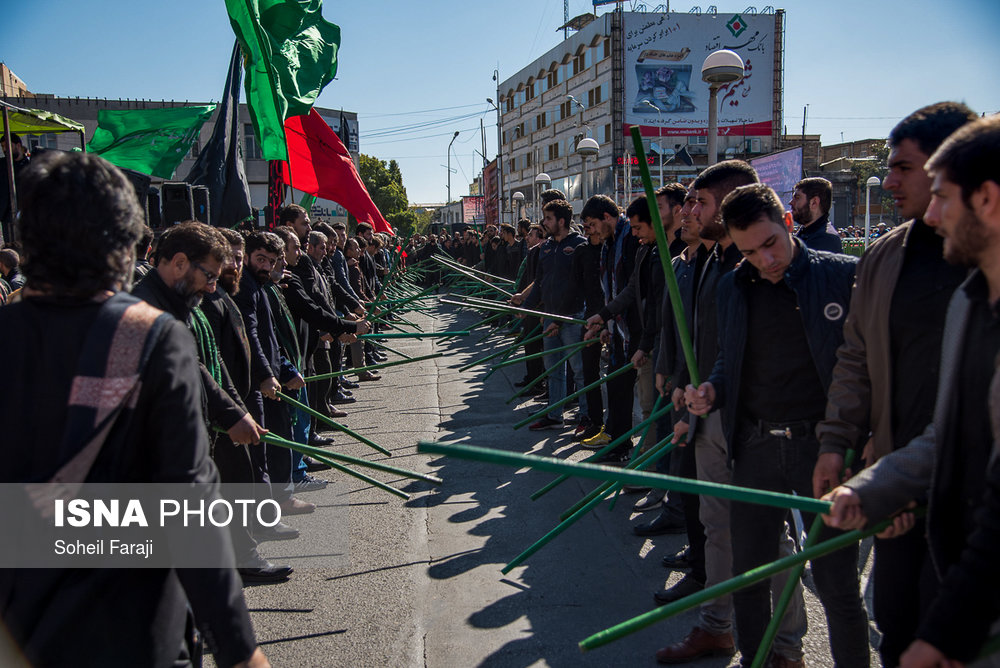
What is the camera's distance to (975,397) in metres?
1.77

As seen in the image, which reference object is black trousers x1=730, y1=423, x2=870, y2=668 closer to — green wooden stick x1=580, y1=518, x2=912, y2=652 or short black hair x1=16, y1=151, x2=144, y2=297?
green wooden stick x1=580, y1=518, x2=912, y2=652

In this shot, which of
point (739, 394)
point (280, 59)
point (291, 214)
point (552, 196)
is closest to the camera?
point (739, 394)

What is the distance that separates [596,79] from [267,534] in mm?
51174

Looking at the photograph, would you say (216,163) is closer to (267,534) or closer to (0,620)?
(267,534)

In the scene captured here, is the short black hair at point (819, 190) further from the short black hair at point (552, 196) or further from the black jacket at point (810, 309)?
the black jacket at point (810, 309)

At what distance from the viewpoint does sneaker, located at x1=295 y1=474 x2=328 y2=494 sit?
601 centimetres

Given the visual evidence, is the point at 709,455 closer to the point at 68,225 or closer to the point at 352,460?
the point at 352,460

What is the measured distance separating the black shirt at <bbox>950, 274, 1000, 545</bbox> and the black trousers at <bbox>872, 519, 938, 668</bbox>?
463mm

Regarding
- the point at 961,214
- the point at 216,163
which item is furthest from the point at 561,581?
the point at 216,163

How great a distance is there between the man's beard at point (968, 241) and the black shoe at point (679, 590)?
256 cm

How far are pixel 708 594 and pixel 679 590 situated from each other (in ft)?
A: 7.43

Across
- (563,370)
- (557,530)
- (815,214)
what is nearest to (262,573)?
(557,530)

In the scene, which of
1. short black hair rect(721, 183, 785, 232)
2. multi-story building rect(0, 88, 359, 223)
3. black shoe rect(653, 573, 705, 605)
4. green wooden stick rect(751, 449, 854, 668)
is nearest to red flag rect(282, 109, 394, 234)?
black shoe rect(653, 573, 705, 605)

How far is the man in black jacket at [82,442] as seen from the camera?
1.65 m
